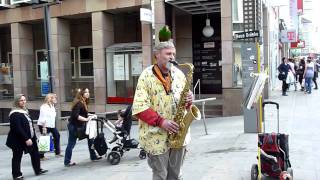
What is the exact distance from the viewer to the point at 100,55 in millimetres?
18781

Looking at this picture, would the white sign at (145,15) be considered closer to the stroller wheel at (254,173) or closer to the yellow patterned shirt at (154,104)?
the stroller wheel at (254,173)

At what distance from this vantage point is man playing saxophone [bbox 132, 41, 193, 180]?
4164 millimetres

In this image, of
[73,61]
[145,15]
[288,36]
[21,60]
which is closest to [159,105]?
[145,15]

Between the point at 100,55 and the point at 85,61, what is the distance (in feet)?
14.6

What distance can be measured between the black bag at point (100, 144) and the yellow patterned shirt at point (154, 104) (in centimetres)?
510

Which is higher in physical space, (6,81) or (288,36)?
(288,36)

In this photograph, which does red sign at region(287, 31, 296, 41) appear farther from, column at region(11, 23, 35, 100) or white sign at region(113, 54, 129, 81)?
column at region(11, 23, 35, 100)

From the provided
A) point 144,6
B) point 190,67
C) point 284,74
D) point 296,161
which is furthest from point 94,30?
point 190,67

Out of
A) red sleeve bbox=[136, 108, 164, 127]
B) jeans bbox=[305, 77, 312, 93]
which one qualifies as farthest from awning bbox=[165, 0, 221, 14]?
red sleeve bbox=[136, 108, 164, 127]

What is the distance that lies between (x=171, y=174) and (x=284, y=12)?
34.3 meters

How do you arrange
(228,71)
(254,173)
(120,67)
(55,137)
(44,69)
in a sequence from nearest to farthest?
1. (254,173)
2. (55,137)
3. (228,71)
4. (120,67)
5. (44,69)

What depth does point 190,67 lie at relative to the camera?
449 centimetres

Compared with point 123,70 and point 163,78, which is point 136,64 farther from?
point 163,78

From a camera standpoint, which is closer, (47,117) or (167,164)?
(167,164)
